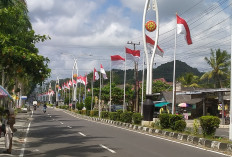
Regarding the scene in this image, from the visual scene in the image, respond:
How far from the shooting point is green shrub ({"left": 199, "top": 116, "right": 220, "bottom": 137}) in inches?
571

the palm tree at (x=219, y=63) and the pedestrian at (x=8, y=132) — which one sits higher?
the palm tree at (x=219, y=63)

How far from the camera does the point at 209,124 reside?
14.6 m

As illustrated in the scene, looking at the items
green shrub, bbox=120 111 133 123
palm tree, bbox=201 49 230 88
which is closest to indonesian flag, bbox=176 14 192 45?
green shrub, bbox=120 111 133 123

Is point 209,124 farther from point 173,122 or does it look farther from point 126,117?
point 126,117

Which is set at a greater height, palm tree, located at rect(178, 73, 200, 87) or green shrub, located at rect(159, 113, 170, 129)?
palm tree, located at rect(178, 73, 200, 87)

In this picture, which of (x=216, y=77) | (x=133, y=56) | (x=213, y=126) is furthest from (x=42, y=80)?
(x=216, y=77)

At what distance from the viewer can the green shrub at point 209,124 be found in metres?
14.5

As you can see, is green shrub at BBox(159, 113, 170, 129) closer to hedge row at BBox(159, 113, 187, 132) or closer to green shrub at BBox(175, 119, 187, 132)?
hedge row at BBox(159, 113, 187, 132)

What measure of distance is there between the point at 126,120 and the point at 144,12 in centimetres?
877

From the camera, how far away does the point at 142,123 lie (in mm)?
22781

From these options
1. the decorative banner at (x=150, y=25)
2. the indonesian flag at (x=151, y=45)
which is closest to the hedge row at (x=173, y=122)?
the indonesian flag at (x=151, y=45)

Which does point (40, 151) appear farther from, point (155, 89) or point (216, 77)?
point (155, 89)

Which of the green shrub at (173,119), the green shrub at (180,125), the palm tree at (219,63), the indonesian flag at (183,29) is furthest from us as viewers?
the palm tree at (219,63)

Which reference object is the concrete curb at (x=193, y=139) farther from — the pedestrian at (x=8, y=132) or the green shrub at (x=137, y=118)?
the pedestrian at (x=8, y=132)
